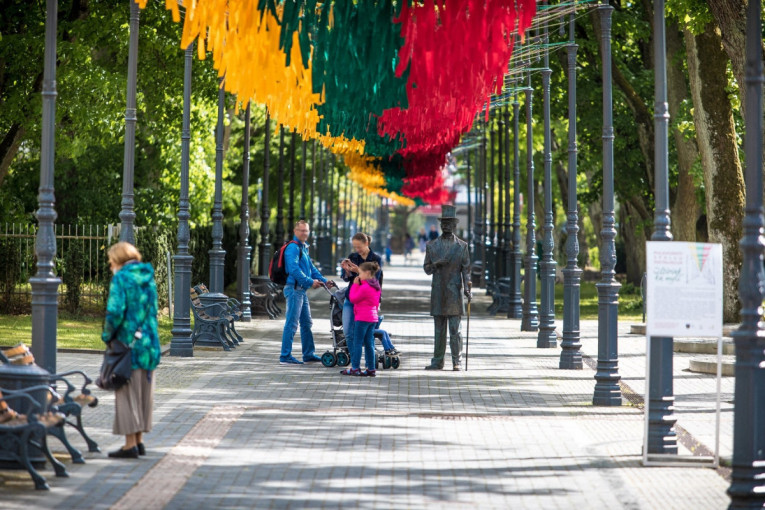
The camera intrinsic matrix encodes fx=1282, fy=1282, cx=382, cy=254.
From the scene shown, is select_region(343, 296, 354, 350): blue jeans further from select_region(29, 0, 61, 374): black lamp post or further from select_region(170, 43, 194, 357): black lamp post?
select_region(29, 0, 61, 374): black lamp post

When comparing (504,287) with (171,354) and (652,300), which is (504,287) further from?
(652,300)

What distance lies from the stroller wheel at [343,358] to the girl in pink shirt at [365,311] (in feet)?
3.69

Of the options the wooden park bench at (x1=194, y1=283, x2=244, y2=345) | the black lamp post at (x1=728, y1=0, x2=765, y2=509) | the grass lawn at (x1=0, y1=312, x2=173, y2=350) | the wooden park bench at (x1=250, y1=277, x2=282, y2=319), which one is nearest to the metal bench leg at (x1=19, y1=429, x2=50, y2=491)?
the black lamp post at (x1=728, y1=0, x2=765, y2=509)

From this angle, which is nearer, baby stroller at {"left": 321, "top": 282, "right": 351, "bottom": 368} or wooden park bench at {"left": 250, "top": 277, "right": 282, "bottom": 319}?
baby stroller at {"left": 321, "top": 282, "right": 351, "bottom": 368}

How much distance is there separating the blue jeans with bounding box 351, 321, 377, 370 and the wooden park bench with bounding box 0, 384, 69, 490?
7224 mm

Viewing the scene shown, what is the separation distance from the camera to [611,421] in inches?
505

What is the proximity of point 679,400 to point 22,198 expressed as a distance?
26.3 meters

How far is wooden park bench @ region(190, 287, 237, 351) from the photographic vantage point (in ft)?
66.5

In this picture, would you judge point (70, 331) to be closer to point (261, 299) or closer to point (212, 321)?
point (212, 321)

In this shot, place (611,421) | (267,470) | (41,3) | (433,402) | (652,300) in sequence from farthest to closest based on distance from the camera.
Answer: (41,3) → (433,402) → (611,421) → (652,300) → (267,470)

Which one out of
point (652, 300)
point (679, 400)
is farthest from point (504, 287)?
point (652, 300)

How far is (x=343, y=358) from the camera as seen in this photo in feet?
58.4

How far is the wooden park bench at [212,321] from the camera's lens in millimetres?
20266

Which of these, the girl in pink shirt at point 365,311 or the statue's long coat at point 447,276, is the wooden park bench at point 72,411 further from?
the statue's long coat at point 447,276
